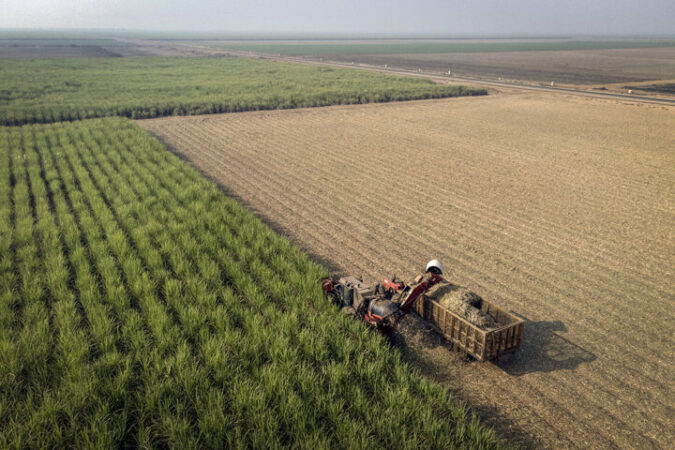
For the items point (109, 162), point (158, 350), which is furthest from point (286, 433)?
point (109, 162)

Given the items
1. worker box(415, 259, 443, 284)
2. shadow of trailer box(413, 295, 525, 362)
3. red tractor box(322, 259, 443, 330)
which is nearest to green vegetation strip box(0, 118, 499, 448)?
red tractor box(322, 259, 443, 330)

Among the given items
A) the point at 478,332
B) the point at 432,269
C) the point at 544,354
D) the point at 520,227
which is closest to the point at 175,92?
the point at 520,227

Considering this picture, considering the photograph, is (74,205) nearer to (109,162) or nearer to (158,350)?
(109,162)

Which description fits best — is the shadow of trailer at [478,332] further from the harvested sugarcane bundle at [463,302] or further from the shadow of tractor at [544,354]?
the shadow of tractor at [544,354]

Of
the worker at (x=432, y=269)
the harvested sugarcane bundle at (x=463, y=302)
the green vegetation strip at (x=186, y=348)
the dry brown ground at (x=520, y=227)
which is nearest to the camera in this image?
the green vegetation strip at (x=186, y=348)

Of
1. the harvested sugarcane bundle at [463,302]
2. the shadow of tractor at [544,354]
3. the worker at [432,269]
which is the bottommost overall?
the shadow of tractor at [544,354]

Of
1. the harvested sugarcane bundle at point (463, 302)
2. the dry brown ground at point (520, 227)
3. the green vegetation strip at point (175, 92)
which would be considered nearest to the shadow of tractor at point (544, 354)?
the dry brown ground at point (520, 227)

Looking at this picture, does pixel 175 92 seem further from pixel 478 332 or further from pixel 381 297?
pixel 478 332
